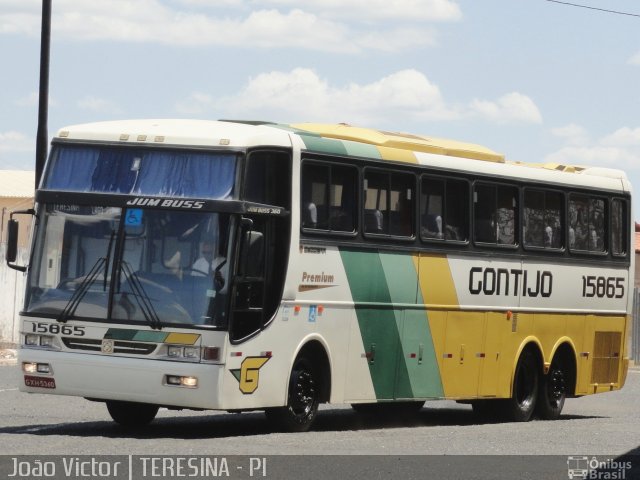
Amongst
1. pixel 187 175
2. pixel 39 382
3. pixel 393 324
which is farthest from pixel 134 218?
pixel 393 324

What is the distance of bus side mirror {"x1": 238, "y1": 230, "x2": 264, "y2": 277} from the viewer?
650 inches

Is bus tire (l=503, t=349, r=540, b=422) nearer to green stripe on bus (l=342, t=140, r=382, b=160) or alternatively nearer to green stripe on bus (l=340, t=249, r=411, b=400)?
green stripe on bus (l=340, t=249, r=411, b=400)

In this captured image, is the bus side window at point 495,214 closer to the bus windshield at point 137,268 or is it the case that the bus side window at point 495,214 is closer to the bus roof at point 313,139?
the bus roof at point 313,139

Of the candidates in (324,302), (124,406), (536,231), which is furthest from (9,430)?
(536,231)

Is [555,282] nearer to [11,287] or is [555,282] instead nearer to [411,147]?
[411,147]

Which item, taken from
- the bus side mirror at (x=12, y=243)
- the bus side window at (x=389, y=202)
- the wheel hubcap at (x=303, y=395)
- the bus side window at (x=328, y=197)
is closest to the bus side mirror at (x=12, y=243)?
the bus side mirror at (x=12, y=243)

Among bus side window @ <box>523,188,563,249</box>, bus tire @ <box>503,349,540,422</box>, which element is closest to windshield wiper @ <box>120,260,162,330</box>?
bus side window @ <box>523,188,563,249</box>

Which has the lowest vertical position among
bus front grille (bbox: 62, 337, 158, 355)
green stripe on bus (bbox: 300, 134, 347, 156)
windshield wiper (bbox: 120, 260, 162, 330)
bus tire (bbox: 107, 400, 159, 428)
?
bus tire (bbox: 107, 400, 159, 428)

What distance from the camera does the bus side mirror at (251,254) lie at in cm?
1650

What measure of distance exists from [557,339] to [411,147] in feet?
14.1

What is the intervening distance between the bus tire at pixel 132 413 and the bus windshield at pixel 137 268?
163cm

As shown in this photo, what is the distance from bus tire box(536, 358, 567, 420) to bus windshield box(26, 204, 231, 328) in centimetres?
776

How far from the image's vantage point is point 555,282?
22469 millimetres

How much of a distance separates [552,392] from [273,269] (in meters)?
7.10
